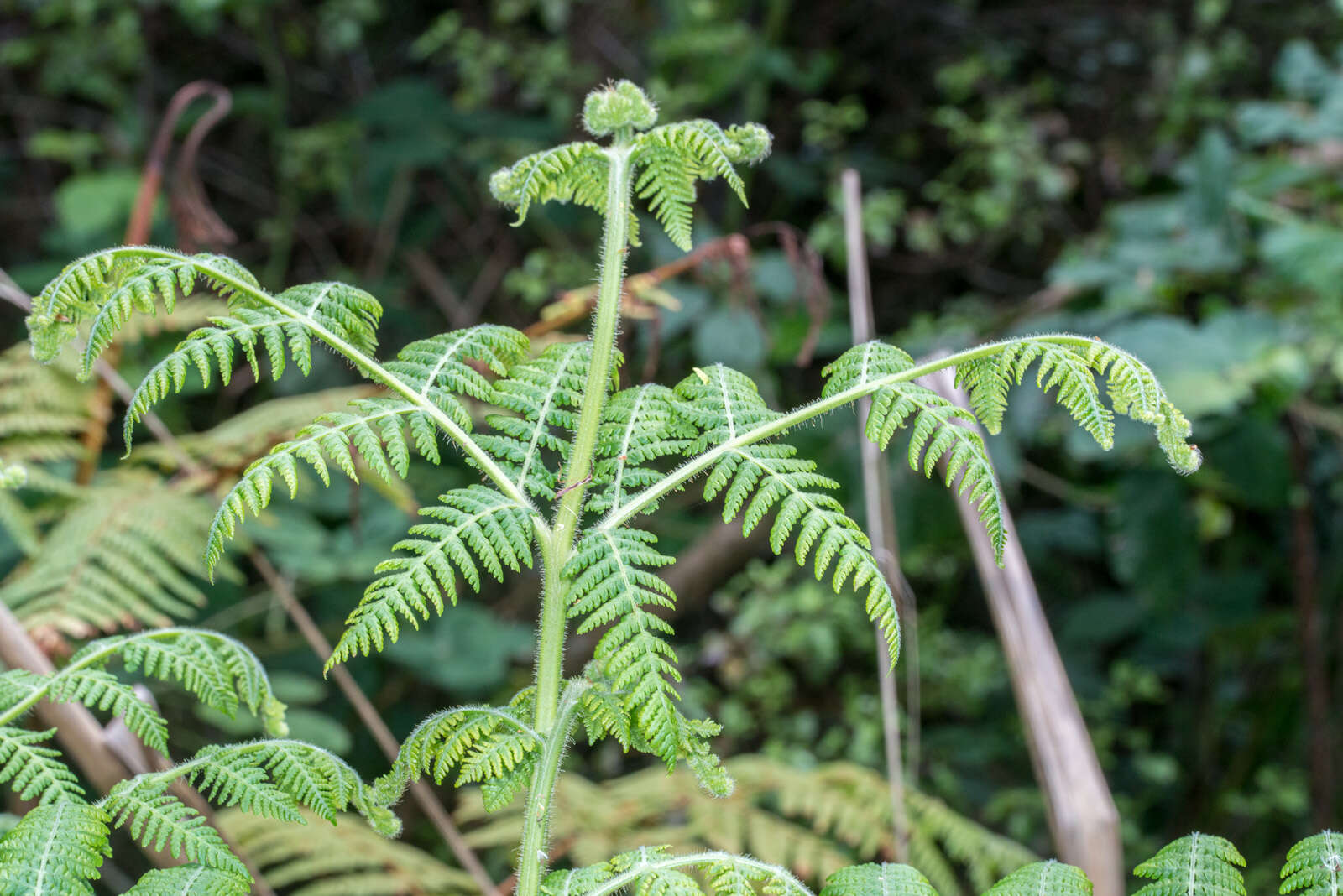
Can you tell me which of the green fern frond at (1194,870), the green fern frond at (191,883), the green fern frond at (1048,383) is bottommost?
the green fern frond at (191,883)

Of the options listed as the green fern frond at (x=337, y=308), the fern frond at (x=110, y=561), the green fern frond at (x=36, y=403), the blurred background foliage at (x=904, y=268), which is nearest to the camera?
the green fern frond at (x=337, y=308)

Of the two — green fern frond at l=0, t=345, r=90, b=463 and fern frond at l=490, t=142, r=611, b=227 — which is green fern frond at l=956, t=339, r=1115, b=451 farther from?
green fern frond at l=0, t=345, r=90, b=463

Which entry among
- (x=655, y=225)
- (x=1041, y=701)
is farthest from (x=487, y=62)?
(x=1041, y=701)

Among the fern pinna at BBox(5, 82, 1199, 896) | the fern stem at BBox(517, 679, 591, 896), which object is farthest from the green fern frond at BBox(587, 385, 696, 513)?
the fern stem at BBox(517, 679, 591, 896)

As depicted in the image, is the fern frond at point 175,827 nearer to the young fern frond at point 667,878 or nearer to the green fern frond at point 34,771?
the green fern frond at point 34,771

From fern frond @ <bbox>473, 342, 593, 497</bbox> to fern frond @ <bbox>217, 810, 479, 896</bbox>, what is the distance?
0.83 metres

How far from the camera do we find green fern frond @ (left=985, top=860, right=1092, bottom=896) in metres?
0.67

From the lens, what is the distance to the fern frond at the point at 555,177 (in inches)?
26.0

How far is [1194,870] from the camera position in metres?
0.67

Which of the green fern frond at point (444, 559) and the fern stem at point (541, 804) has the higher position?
the green fern frond at point (444, 559)

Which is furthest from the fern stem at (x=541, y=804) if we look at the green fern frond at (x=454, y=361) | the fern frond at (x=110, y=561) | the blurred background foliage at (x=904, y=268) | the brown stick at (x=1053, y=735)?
the blurred background foliage at (x=904, y=268)

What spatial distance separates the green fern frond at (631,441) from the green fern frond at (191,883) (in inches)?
12.9

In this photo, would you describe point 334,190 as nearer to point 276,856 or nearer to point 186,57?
point 186,57

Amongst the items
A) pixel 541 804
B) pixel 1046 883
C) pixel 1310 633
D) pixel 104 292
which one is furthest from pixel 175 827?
pixel 1310 633
